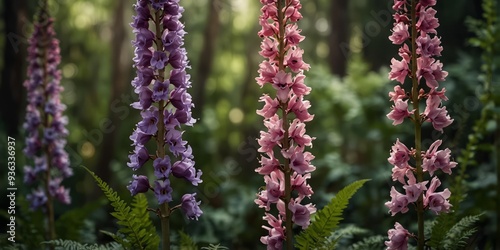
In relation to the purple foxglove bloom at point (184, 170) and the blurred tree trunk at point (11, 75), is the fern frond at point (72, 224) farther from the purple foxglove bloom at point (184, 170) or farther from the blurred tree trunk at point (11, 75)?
the blurred tree trunk at point (11, 75)

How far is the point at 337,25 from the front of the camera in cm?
1342

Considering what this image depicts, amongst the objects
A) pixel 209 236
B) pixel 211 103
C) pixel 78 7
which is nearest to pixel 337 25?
pixel 209 236

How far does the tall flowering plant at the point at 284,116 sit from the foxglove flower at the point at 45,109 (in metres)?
2.55

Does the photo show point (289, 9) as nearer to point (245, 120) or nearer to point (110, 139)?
point (110, 139)

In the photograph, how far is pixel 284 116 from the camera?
149 inches

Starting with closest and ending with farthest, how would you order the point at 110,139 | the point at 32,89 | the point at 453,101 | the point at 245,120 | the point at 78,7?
1. the point at 32,89
2. the point at 453,101
3. the point at 110,139
4. the point at 245,120
5. the point at 78,7

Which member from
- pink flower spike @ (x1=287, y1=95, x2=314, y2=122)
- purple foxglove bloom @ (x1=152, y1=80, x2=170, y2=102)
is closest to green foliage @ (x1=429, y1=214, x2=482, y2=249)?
pink flower spike @ (x1=287, y1=95, x2=314, y2=122)

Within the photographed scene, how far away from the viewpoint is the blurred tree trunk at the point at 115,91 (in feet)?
42.3

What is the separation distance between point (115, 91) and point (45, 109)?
309 inches

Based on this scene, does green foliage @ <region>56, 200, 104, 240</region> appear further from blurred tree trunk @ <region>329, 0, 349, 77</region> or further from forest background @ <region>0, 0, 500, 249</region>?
blurred tree trunk @ <region>329, 0, 349, 77</region>

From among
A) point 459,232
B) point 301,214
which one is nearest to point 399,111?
point 301,214

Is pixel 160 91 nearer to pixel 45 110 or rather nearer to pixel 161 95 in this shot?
pixel 161 95

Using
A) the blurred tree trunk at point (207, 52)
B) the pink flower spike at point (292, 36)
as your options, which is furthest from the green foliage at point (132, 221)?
the blurred tree trunk at point (207, 52)

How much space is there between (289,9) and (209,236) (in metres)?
3.19
